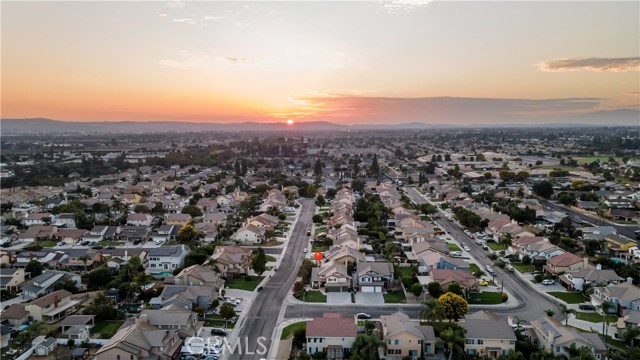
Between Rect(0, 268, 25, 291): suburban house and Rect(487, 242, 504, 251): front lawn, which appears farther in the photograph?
Rect(487, 242, 504, 251): front lawn

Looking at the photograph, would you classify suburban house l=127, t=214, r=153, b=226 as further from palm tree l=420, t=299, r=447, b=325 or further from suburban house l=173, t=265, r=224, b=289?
palm tree l=420, t=299, r=447, b=325

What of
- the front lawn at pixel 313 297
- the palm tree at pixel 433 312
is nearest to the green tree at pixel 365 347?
the palm tree at pixel 433 312

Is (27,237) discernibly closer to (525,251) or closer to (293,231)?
(293,231)

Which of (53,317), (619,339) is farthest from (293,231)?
(619,339)

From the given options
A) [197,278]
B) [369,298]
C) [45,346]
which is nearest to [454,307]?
[369,298]

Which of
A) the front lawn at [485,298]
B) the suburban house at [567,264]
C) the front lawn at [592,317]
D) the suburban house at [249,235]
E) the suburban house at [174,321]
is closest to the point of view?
the suburban house at [174,321]

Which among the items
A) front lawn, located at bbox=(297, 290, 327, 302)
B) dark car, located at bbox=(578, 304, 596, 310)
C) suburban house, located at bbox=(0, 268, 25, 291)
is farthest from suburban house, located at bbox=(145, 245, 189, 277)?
dark car, located at bbox=(578, 304, 596, 310)

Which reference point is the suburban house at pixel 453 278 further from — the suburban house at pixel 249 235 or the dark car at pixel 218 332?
the suburban house at pixel 249 235
